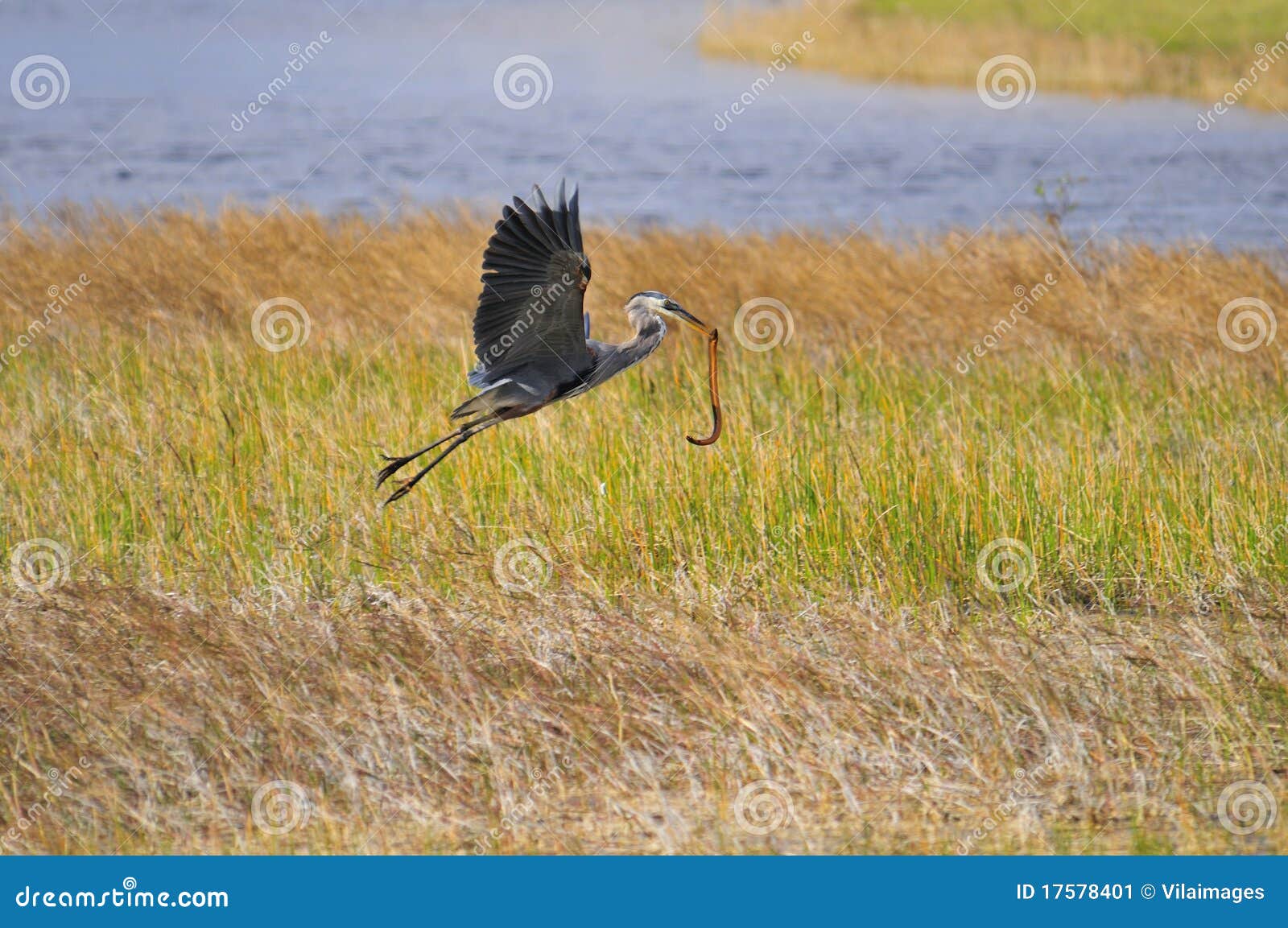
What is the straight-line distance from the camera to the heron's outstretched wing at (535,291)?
14.7 ft

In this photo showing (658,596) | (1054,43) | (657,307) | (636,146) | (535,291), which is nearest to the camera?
(535,291)

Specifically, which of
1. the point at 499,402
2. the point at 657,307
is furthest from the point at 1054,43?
A: the point at 657,307

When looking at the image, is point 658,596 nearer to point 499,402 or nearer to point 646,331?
point 499,402

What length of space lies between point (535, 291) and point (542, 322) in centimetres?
14

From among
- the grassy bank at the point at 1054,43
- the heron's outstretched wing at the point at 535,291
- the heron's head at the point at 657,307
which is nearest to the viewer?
the heron's outstretched wing at the point at 535,291

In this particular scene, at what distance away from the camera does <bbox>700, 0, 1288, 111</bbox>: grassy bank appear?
96.7 ft

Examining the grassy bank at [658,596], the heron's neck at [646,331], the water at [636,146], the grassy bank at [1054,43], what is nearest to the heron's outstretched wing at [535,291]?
the heron's neck at [646,331]

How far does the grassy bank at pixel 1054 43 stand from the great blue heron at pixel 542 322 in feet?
78.4

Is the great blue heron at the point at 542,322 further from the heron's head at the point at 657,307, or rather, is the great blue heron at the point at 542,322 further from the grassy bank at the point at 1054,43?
the grassy bank at the point at 1054,43

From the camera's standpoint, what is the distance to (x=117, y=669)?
16.7 ft

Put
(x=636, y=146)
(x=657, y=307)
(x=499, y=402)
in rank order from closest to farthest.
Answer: (x=657, y=307)
(x=499, y=402)
(x=636, y=146)

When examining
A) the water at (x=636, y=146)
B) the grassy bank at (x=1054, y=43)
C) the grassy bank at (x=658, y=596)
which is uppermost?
the grassy bank at (x=1054, y=43)

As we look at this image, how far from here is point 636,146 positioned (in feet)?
78.1

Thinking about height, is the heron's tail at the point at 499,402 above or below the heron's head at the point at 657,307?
below
